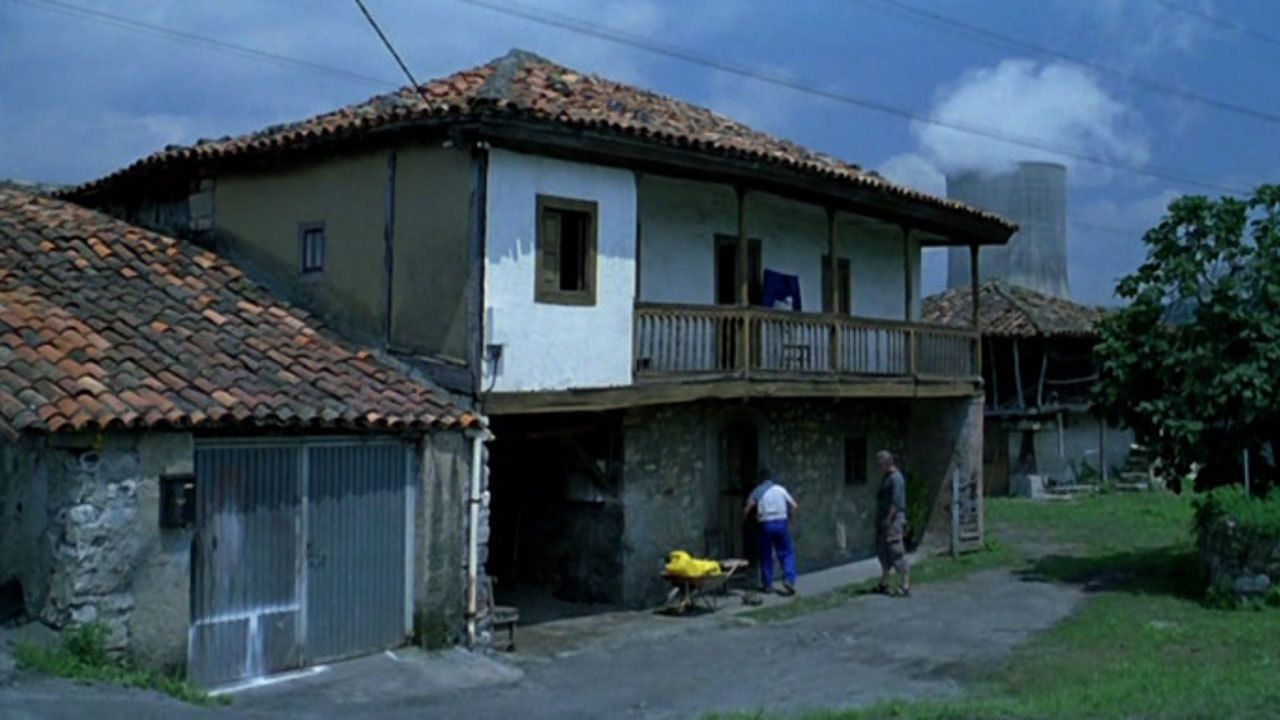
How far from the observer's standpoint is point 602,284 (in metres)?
14.1

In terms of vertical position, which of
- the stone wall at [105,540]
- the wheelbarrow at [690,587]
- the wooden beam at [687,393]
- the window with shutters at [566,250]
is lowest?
the wheelbarrow at [690,587]

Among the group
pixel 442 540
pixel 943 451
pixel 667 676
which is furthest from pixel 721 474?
pixel 442 540

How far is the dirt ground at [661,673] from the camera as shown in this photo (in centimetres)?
1011

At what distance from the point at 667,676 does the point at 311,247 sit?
644 cm

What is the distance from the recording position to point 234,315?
43.9ft

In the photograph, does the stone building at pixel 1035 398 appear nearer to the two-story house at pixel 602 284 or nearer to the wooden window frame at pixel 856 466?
the two-story house at pixel 602 284

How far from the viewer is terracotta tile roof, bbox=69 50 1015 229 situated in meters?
13.0

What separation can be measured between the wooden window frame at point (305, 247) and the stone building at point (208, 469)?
1.80ft

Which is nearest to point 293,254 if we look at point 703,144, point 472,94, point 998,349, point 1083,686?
point 472,94

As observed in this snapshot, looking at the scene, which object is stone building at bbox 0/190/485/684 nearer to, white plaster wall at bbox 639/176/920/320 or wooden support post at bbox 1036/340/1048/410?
white plaster wall at bbox 639/176/920/320

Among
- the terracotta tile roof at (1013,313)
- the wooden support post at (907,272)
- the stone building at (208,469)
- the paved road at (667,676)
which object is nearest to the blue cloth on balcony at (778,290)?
the wooden support post at (907,272)

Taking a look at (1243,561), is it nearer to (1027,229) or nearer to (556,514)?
(556,514)

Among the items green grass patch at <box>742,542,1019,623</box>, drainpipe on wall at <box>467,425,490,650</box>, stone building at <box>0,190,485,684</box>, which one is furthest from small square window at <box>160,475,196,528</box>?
green grass patch at <box>742,542,1019,623</box>

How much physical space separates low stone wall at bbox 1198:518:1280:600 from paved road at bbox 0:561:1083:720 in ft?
6.34
